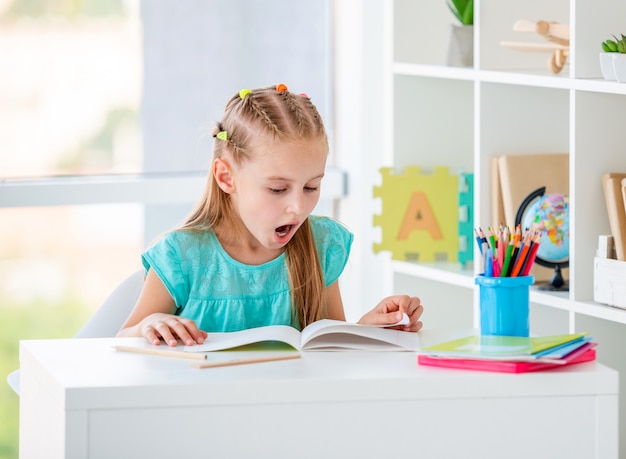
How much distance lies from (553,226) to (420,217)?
513mm

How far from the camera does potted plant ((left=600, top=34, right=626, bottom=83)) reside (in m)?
1.74

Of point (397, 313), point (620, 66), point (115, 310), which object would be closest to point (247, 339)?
point (397, 313)

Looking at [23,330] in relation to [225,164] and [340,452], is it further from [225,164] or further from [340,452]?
[340,452]

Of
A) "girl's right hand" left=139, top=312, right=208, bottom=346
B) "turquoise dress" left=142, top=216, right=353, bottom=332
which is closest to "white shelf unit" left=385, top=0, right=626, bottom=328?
"turquoise dress" left=142, top=216, right=353, bottom=332

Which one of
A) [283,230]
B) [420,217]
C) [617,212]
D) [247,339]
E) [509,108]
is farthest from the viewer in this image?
[420,217]

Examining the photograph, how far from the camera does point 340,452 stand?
46.1 inches

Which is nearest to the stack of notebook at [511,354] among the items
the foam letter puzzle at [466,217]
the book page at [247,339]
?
the book page at [247,339]

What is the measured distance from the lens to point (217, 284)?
1722 mm

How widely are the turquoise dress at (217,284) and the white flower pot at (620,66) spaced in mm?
641

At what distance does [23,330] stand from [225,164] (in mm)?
1291

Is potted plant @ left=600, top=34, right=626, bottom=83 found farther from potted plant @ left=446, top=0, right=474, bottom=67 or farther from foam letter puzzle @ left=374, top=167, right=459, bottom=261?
foam letter puzzle @ left=374, top=167, right=459, bottom=261

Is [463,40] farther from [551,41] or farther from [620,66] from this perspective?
[620,66]

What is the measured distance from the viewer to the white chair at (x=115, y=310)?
5.70ft

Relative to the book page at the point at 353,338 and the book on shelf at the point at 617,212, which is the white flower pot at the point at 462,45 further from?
the book page at the point at 353,338
